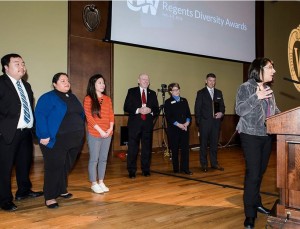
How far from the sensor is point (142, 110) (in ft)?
13.8

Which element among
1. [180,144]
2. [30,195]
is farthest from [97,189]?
[180,144]

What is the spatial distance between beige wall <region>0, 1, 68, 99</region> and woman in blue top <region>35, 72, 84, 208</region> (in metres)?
2.60

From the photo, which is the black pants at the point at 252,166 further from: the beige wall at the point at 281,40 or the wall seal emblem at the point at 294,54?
the wall seal emblem at the point at 294,54

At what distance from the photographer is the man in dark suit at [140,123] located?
4258 millimetres

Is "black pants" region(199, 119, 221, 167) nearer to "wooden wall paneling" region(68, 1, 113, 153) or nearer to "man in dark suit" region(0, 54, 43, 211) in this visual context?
"wooden wall paneling" region(68, 1, 113, 153)

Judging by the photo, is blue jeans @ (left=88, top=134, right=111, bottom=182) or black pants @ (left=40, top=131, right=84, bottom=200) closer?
black pants @ (left=40, top=131, right=84, bottom=200)

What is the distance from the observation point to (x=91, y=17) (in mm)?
5938

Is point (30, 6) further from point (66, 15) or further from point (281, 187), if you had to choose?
point (281, 187)

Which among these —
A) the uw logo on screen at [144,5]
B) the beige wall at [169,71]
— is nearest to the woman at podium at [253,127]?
the uw logo on screen at [144,5]

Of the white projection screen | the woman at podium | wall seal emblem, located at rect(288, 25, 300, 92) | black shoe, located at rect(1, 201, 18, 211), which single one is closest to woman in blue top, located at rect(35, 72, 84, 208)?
black shoe, located at rect(1, 201, 18, 211)

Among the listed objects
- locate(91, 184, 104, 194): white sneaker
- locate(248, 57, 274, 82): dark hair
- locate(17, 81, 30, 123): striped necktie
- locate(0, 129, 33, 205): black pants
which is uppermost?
locate(248, 57, 274, 82): dark hair

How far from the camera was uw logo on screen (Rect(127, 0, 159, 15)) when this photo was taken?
559 centimetres

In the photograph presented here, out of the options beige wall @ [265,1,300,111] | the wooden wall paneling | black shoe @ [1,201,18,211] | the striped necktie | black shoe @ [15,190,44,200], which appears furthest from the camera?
beige wall @ [265,1,300,111]

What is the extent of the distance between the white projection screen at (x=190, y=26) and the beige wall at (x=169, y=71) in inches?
24.6
